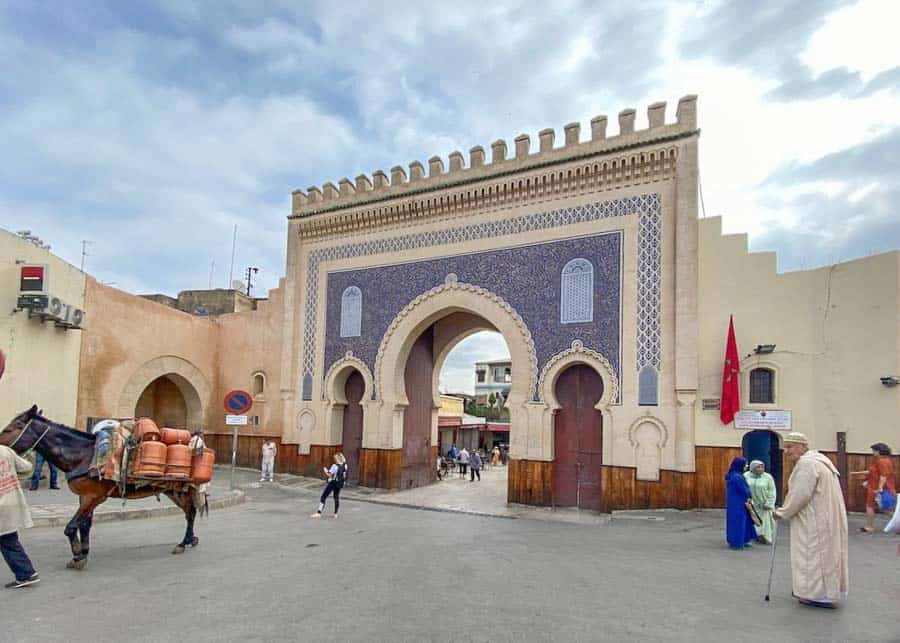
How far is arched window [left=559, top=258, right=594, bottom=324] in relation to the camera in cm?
1280

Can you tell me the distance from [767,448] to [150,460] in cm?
1025

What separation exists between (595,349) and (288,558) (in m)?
7.76

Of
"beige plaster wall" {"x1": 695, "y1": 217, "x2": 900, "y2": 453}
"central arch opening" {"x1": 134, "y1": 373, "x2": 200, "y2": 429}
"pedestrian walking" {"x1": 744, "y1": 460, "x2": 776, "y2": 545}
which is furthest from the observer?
"central arch opening" {"x1": 134, "y1": 373, "x2": 200, "y2": 429}

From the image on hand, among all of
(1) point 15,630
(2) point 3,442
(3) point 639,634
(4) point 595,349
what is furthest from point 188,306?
(3) point 639,634

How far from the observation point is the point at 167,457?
→ 6578 mm

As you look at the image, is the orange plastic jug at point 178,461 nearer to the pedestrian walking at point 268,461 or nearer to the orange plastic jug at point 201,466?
the orange plastic jug at point 201,466

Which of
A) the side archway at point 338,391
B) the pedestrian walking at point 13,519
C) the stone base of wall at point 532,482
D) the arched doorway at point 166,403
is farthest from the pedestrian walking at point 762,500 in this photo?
the arched doorway at point 166,403

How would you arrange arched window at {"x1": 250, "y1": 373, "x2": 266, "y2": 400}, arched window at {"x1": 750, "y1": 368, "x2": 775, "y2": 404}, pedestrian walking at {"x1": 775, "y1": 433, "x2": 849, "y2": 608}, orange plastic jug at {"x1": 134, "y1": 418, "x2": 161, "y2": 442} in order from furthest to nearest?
arched window at {"x1": 250, "y1": 373, "x2": 266, "y2": 400} → arched window at {"x1": 750, "y1": 368, "x2": 775, "y2": 404} → orange plastic jug at {"x1": 134, "y1": 418, "x2": 161, "y2": 442} → pedestrian walking at {"x1": 775, "y1": 433, "x2": 849, "y2": 608}

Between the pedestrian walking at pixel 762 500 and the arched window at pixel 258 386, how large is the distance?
13.1m

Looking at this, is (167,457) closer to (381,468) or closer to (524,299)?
(524,299)

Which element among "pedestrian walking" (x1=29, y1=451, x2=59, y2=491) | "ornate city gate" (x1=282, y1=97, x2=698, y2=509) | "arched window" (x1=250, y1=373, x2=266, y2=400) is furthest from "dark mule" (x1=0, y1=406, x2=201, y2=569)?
"arched window" (x1=250, y1=373, x2=266, y2=400)

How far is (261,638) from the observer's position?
4258 millimetres

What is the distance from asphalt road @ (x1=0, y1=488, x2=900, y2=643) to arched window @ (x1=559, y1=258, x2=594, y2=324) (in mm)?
5230

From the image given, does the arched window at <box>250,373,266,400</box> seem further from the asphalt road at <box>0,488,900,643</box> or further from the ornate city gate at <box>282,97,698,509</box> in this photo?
the asphalt road at <box>0,488,900,643</box>
